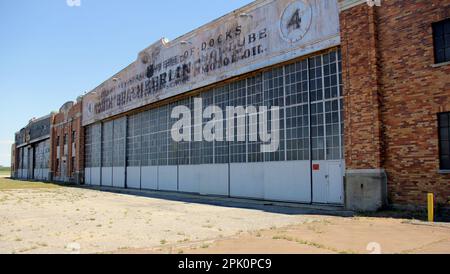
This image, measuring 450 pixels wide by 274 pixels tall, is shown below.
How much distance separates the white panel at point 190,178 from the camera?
25.4 metres

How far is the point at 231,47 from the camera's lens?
22328mm

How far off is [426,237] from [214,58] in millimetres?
16723

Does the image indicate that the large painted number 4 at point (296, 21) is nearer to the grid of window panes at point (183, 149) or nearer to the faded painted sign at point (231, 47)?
the faded painted sign at point (231, 47)

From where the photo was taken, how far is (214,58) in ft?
77.5

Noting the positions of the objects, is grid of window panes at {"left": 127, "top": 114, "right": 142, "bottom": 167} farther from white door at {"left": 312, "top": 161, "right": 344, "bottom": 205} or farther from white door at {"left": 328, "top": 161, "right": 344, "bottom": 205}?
white door at {"left": 328, "top": 161, "right": 344, "bottom": 205}

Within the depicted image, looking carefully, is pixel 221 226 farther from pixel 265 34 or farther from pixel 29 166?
pixel 29 166

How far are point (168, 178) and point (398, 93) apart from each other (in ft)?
58.9

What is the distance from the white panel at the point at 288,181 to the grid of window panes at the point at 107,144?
21990 millimetres

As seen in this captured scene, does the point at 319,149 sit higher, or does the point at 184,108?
the point at 184,108

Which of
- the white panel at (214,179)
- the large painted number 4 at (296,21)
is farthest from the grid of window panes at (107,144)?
the large painted number 4 at (296,21)

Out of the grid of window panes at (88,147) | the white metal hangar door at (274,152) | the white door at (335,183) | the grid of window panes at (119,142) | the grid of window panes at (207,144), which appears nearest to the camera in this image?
the white door at (335,183)

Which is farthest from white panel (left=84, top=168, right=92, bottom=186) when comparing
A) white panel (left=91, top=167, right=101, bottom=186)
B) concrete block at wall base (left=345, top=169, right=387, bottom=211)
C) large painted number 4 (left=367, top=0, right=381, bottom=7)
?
large painted number 4 (left=367, top=0, right=381, bottom=7)

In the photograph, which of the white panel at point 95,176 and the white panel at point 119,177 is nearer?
the white panel at point 119,177
